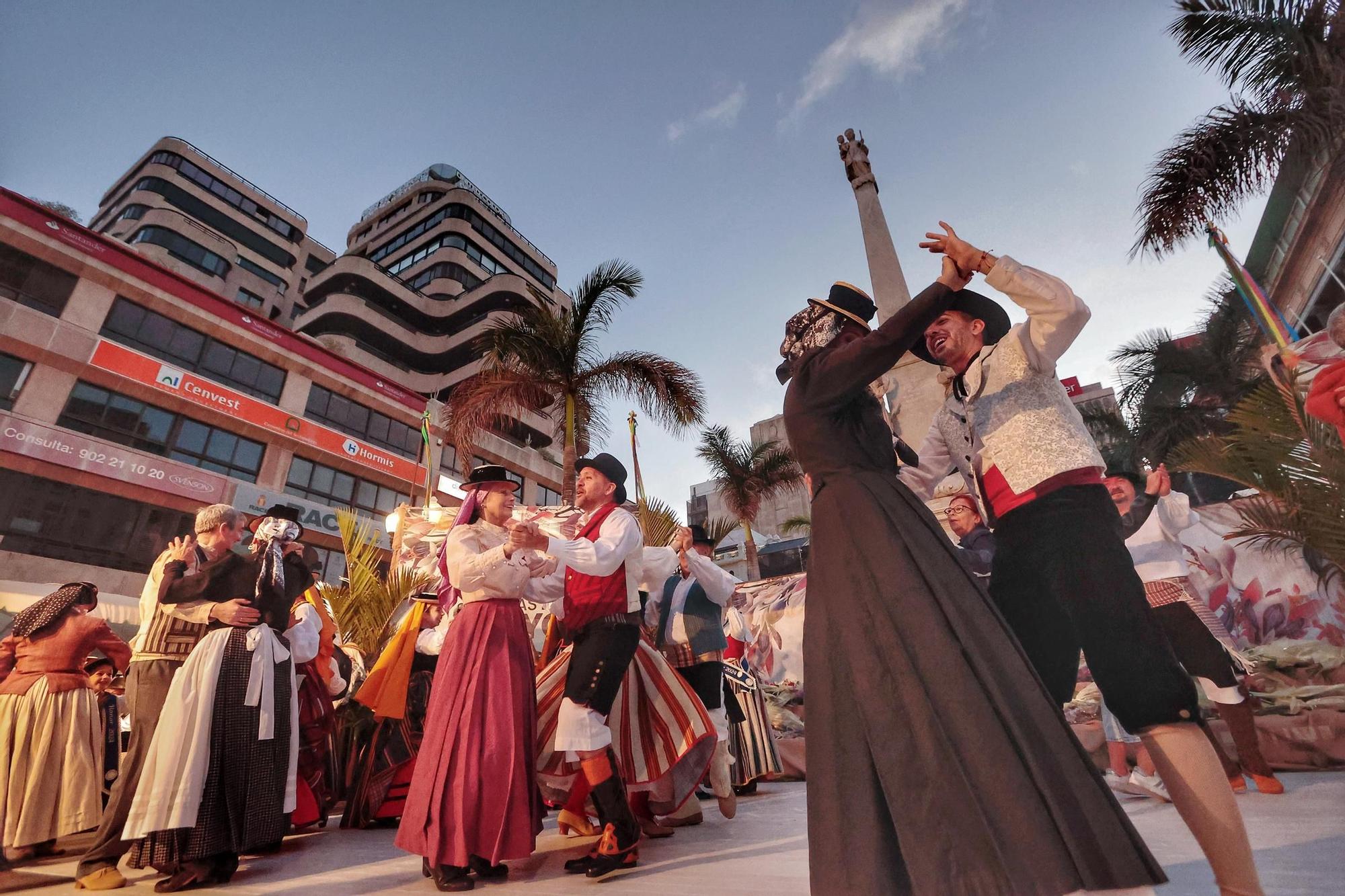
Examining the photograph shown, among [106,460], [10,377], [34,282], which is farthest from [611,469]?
[34,282]

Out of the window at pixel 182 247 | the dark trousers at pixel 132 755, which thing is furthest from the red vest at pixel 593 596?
the window at pixel 182 247

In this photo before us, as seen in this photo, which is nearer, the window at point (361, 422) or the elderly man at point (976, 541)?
the elderly man at point (976, 541)

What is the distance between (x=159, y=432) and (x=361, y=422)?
6312 millimetres

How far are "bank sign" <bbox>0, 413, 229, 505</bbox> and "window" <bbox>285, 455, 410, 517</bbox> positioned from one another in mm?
2563

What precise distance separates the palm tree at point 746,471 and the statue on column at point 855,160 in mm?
9722

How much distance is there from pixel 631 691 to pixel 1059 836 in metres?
2.68

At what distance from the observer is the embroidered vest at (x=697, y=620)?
16.5ft

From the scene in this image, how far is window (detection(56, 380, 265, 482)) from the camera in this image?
54.6 feet

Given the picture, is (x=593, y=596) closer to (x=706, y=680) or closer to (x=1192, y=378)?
(x=706, y=680)

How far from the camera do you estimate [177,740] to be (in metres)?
3.20

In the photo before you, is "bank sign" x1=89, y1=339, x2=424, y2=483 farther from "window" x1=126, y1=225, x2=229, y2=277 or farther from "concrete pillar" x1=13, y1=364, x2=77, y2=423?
"window" x1=126, y1=225, x2=229, y2=277

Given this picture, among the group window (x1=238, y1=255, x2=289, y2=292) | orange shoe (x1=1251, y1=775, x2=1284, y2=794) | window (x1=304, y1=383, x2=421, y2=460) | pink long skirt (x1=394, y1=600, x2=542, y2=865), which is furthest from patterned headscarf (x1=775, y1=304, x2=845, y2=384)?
window (x1=238, y1=255, x2=289, y2=292)

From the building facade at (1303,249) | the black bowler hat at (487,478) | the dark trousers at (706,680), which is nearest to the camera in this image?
the black bowler hat at (487,478)

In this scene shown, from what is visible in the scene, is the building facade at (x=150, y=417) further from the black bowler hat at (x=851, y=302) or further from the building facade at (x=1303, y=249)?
the building facade at (x=1303, y=249)
